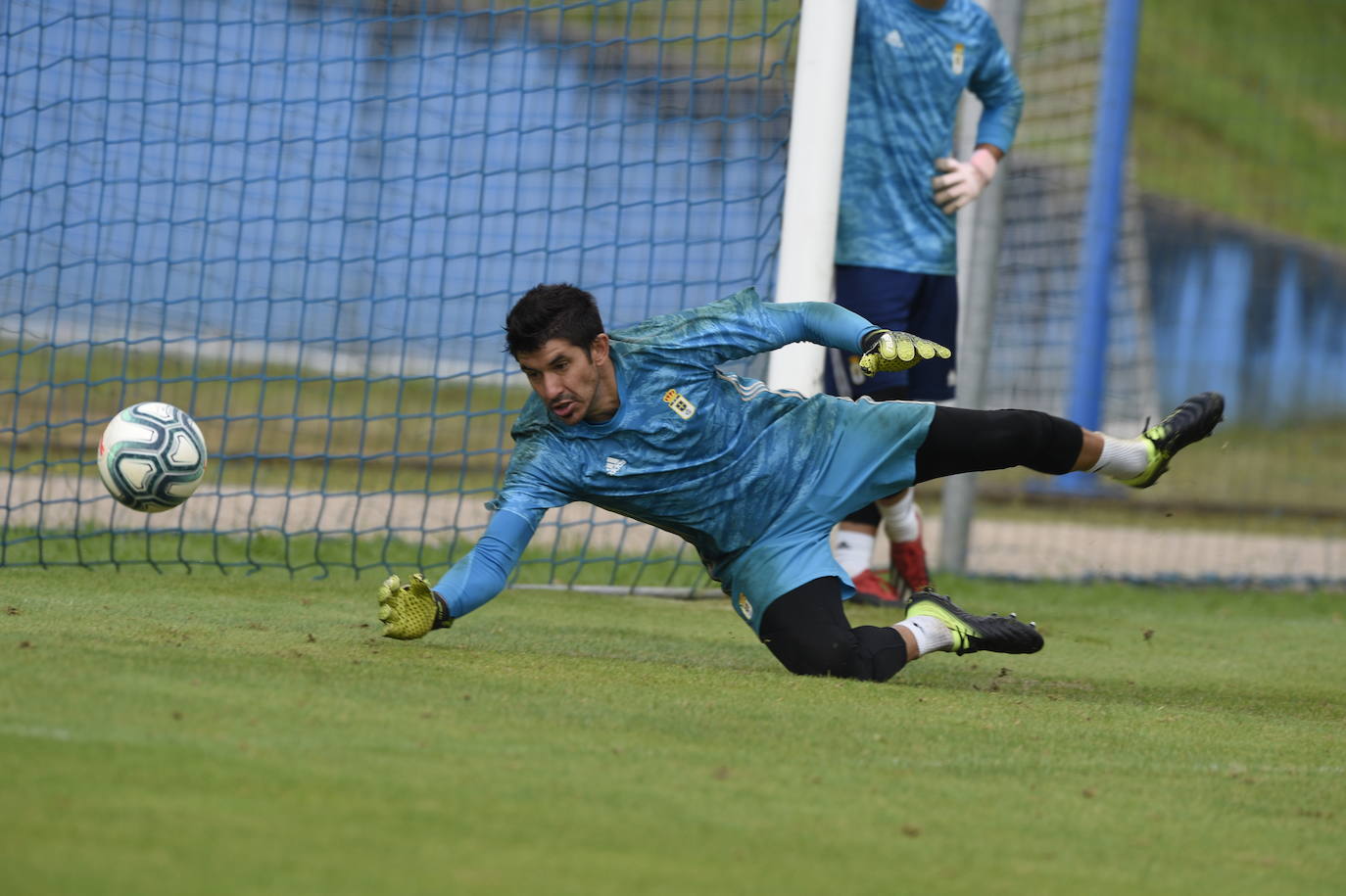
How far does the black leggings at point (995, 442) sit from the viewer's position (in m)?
4.56

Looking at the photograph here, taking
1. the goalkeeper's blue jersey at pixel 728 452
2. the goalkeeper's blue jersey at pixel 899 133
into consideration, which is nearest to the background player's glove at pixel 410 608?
the goalkeeper's blue jersey at pixel 728 452

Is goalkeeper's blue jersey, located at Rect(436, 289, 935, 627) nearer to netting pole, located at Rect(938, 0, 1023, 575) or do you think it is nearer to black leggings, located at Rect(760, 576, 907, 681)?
black leggings, located at Rect(760, 576, 907, 681)

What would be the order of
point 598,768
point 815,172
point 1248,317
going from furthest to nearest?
1. point 1248,317
2. point 815,172
3. point 598,768

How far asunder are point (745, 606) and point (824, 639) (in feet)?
1.15

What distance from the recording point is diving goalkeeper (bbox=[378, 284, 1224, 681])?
4.24 m

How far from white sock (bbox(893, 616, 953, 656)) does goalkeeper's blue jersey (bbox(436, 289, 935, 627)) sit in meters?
0.29

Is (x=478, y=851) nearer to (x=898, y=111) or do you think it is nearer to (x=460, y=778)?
(x=460, y=778)

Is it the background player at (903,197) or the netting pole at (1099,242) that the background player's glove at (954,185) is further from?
the netting pole at (1099,242)

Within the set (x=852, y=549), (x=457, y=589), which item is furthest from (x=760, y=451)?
(x=852, y=549)

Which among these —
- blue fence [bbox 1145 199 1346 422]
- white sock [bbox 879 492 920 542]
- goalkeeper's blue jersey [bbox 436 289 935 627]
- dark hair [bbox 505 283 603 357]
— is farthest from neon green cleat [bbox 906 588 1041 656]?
blue fence [bbox 1145 199 1346 422]

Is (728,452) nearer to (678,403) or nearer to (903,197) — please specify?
(678,403)

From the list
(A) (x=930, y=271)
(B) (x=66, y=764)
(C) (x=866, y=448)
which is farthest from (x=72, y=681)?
(A) (x=930, y=271)

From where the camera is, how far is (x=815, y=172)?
6039 millimetres

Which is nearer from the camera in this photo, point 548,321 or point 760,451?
point 548,321
